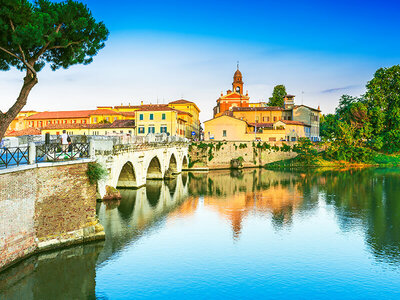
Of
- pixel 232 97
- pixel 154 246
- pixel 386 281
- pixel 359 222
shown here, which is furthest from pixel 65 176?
pixel 232 97

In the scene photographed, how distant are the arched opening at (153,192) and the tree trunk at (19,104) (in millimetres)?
16265

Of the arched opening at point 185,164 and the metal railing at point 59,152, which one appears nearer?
the metal railing at point 59,152

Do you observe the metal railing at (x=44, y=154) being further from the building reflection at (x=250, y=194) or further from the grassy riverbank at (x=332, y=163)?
the grassy riverbank at (x=332, y=163)

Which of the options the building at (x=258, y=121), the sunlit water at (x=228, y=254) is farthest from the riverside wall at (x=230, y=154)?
the sunlit water at (x=228, y=254)

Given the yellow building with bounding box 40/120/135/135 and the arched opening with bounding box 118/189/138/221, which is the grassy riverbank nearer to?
the yellow building with bounding box 40/120/135/135

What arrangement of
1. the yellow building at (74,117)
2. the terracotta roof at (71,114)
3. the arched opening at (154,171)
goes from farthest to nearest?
1. the terracotta roof at (71,114)
2. the yellow building at (74,117)
3. the arched opening at (154,171)

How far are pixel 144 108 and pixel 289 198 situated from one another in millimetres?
38840

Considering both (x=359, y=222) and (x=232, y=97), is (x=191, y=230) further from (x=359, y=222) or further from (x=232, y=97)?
(x=232, y=97)

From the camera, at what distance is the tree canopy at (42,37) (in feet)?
56.9

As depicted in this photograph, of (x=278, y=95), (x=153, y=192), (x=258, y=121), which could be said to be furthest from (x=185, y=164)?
(x=278, y=95)

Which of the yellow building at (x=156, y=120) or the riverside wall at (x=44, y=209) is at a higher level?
the yellow building at (x=156, y=120)

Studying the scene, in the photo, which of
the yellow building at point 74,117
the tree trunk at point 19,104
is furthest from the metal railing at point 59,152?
the yellow building at point 74,117

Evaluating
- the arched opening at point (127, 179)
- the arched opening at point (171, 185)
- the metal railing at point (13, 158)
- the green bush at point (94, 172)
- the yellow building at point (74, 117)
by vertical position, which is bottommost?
the arched opening at point (171, 185)

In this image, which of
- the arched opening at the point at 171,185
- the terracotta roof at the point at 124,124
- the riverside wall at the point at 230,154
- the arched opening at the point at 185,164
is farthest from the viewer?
the terracotta roof at the point at 124,124
